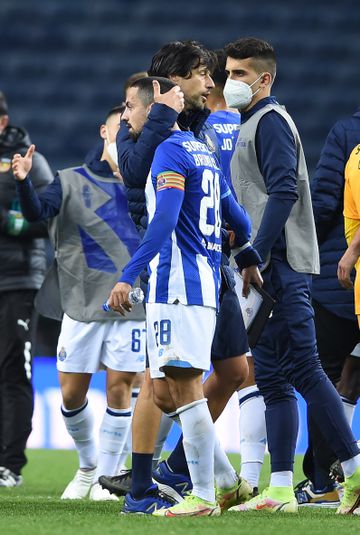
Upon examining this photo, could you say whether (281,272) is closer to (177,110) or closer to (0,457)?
(177,110)

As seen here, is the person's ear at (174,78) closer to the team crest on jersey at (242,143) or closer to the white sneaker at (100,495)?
the team crest on jersey at (242,143)

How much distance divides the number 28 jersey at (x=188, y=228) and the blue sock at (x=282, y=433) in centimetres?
61

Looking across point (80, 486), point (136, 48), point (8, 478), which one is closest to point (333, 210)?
point (80, 486)

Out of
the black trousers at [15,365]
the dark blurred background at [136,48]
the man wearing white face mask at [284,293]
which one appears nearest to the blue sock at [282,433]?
the man wearing white face mask at [284,293]

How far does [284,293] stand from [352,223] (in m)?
0.39

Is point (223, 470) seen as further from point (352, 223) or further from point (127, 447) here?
point (127, 447)

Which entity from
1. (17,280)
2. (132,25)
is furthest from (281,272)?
(132,25)

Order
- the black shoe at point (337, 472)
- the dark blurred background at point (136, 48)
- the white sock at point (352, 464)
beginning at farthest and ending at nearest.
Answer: the dark blurred background at point (136, 48) → the black shoe at point (337, 472) → the white sock at point (352, 464)

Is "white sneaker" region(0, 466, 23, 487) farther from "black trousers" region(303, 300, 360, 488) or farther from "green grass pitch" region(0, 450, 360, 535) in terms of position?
"black trousers" region(303, 300, 360, 488)

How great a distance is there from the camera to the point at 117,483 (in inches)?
213

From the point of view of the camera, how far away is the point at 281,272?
4746 millimetres

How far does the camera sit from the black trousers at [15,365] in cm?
660

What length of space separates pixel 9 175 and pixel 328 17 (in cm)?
861

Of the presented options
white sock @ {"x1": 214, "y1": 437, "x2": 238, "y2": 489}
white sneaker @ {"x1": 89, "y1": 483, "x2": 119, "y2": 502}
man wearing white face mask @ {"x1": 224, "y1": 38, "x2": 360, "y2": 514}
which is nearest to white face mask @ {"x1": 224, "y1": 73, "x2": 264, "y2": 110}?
man wearing white face mask @ {"x1": 224, "y1": 38, "x2": 360, "y2": 514}
